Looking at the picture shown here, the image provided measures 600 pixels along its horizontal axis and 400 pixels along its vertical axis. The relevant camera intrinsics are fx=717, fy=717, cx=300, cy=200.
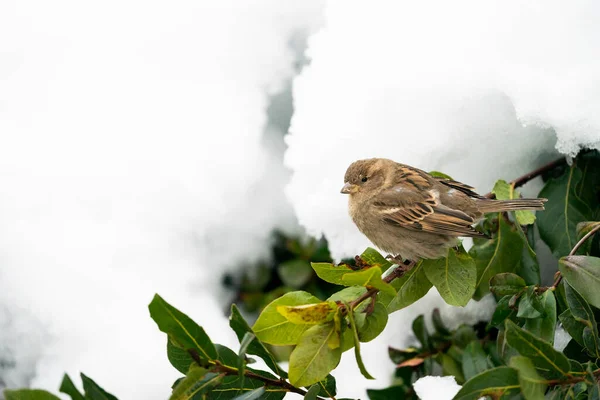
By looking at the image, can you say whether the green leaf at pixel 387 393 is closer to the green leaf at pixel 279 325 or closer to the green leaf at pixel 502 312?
the green leaf at pixel 502 312

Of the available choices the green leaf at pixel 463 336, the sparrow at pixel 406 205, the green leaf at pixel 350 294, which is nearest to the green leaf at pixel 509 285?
the sparrow at pixel 406 205

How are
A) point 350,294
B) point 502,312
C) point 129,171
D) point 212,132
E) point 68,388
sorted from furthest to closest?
point 212,132 < point 129,171 < point 502,312 < point 350,294 < point 68,388

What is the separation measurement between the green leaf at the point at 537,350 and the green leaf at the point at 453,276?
1.22 feet

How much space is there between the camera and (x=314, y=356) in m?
1.51

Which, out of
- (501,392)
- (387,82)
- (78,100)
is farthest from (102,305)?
(501,392)

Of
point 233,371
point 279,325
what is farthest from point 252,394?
point 279,325

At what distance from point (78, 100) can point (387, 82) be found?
1208 mm

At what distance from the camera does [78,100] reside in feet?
9.11

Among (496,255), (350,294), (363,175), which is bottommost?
(350,294)

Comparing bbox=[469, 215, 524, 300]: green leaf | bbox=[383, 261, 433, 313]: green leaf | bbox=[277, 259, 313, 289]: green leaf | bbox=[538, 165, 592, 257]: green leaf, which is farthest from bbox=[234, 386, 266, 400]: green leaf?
bbox=[277, 259, 313, 289]: green leaf

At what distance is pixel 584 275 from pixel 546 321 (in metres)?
0.18

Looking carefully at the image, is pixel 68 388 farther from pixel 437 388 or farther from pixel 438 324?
pixel 438 324

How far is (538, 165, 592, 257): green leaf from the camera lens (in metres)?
2.19

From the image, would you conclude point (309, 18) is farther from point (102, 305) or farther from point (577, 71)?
point (102, 305)
